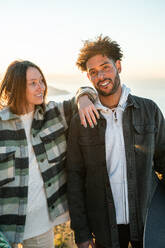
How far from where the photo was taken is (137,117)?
6.75 feet

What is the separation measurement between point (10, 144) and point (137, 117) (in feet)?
3.96

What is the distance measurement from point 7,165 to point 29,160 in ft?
0.67

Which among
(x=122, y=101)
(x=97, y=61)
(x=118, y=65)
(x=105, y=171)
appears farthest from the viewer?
(x=118, y=65)

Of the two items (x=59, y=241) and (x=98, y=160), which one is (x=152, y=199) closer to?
(x=98, y=160)

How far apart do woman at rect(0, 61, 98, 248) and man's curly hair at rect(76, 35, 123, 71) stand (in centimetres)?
36

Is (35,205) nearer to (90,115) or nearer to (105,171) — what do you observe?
(105,171)

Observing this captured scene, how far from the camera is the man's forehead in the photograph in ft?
7.36

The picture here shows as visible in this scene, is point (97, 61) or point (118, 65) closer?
point (97, 61)

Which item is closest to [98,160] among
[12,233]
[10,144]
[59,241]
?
[10,144]

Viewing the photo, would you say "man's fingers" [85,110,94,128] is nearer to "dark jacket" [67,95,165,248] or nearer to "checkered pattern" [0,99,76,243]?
"dark jacket" [67,95,165,248]

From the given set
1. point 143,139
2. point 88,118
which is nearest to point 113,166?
point 143,139

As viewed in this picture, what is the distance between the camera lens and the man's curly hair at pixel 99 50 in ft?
7.62

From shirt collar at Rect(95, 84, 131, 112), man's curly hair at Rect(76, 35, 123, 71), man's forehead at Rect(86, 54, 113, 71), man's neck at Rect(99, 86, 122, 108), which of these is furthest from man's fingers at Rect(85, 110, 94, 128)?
man's curly hair at Rect(76, 35, 123, 71)

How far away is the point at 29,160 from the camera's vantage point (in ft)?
6.95
